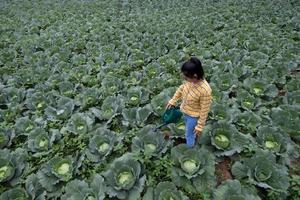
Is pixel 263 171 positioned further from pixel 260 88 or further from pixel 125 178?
pixel 260 88

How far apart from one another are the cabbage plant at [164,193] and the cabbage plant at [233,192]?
0.42m

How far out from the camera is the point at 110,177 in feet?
13.2

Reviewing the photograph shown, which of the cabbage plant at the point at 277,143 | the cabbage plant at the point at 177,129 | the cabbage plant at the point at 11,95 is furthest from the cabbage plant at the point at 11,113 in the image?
the cabbage plant at the point at 277,143

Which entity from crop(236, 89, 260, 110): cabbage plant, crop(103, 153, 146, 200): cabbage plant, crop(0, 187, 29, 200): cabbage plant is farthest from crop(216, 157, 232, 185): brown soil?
crop(0, 187, 29, 200): cabbage plant

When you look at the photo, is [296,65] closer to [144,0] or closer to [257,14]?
[257,14]

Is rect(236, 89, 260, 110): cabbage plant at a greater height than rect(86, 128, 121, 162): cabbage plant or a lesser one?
greater

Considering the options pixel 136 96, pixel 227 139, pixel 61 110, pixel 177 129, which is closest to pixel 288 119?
pixel 227 139

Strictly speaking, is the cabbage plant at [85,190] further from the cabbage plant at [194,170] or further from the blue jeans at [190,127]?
the blue jeans at [190,127]

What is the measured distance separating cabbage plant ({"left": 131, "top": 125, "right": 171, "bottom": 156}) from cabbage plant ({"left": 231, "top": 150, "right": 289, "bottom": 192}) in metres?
1.07

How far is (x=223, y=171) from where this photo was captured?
429 centimetres

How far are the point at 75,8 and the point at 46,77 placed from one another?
24.5ft

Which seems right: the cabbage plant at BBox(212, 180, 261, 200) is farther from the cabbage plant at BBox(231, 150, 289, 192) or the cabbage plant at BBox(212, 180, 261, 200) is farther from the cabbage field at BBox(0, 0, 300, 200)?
the cabbage plant at BBox(231, 150, 289, 192)

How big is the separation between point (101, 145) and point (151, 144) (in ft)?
2.67

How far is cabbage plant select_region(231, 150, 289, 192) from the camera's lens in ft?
12.6
